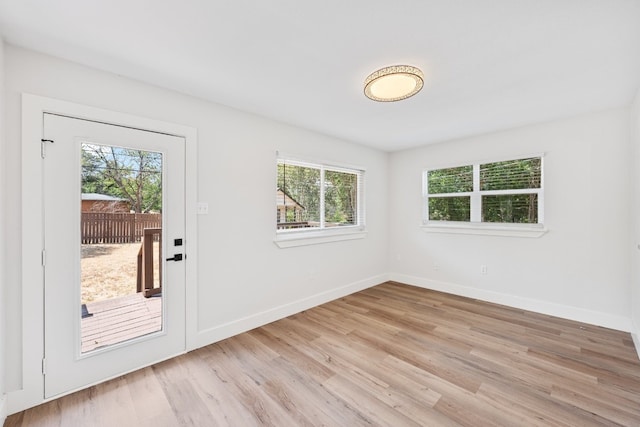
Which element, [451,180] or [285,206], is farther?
[451,180]

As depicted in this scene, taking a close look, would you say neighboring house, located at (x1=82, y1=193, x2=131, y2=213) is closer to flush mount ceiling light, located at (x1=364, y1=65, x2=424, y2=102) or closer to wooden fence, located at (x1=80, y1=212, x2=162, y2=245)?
wooden fence, located at (x1=80, y1=212, x2=162, y2=245)

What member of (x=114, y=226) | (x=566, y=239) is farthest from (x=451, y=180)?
(x=114, y=226)

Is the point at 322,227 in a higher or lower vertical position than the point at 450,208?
lower

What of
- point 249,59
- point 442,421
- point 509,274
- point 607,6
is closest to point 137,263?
point 249,59

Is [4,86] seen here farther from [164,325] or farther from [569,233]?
[569,233]

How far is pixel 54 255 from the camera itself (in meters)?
1.86

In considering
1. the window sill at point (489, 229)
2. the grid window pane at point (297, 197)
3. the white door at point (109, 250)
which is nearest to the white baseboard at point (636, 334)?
the window sill at point (489, 229)

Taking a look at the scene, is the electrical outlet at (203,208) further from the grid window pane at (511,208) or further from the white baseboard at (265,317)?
the grid window pane at (511,208)

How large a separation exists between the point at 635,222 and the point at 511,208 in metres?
1.10

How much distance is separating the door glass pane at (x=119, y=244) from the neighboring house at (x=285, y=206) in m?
1.33

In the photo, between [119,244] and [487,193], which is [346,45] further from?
[487,193]

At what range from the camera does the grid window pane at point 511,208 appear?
3434 millimetres

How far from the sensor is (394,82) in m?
2.04

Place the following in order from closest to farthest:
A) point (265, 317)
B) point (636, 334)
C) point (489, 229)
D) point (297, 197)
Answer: point (636, 334)
point (265, 317)
point (297, 197)
point (489, 229)
